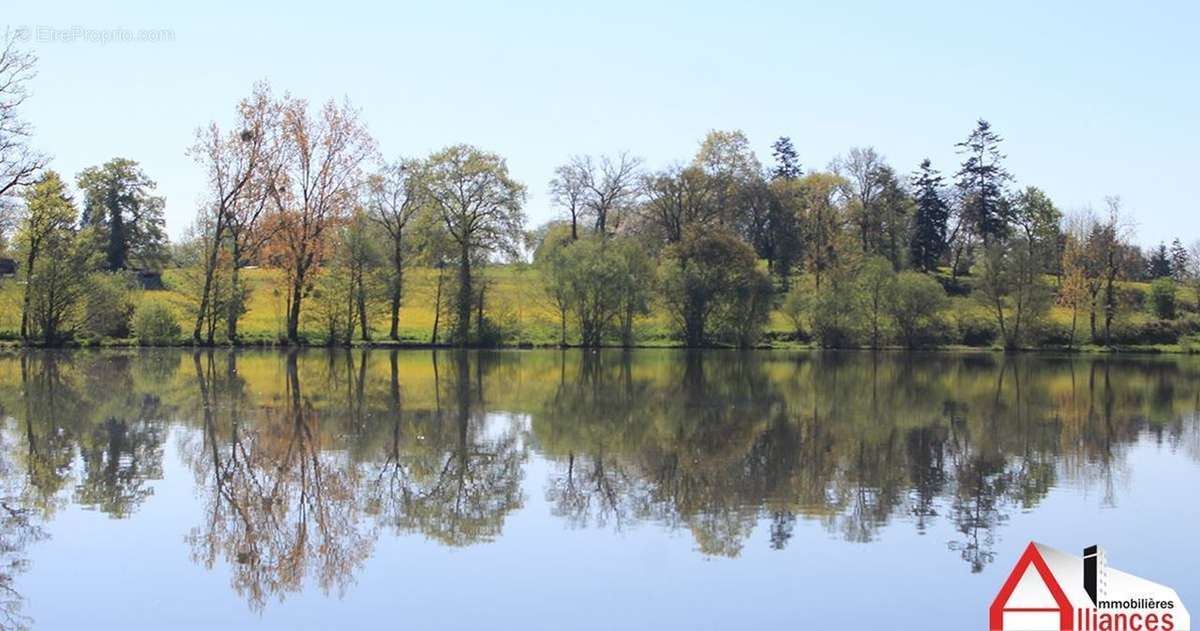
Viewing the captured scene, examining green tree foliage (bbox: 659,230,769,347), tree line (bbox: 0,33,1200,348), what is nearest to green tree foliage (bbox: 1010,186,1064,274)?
tree line (bbox: 0,33,1200,348)

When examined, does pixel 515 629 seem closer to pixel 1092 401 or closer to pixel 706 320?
pixel 1092 401

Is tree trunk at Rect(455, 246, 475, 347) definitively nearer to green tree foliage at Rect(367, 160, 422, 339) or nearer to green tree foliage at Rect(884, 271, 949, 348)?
green tree foliage at Rect(367, 160, 422, 339)

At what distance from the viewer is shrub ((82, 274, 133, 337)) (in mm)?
48906

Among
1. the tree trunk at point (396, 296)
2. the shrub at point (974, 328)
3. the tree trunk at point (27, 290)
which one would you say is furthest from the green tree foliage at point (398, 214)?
the shrub at point (974, 328)

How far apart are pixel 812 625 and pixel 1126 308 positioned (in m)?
66.5

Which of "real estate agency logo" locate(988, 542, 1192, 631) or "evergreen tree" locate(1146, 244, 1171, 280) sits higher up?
"evergreen tree" locate(1146, 244, 1171, 280)

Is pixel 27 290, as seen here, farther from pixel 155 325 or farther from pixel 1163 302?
pixel 1163 302

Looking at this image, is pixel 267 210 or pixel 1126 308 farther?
pixel 1126 308

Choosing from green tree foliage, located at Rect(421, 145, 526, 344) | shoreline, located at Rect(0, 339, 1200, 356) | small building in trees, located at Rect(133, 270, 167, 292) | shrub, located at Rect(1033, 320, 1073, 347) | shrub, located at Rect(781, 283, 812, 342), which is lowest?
shoreline, located at Rect(0, 339, 1200, 356)

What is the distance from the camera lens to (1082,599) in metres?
6.66

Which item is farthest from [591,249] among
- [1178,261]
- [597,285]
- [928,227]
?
[1178,261]

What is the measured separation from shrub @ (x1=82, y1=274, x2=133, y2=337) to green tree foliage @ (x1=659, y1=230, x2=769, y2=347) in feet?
91.3

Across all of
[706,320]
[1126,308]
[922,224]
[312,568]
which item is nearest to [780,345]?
[706,320]

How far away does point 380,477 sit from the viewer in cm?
1537
